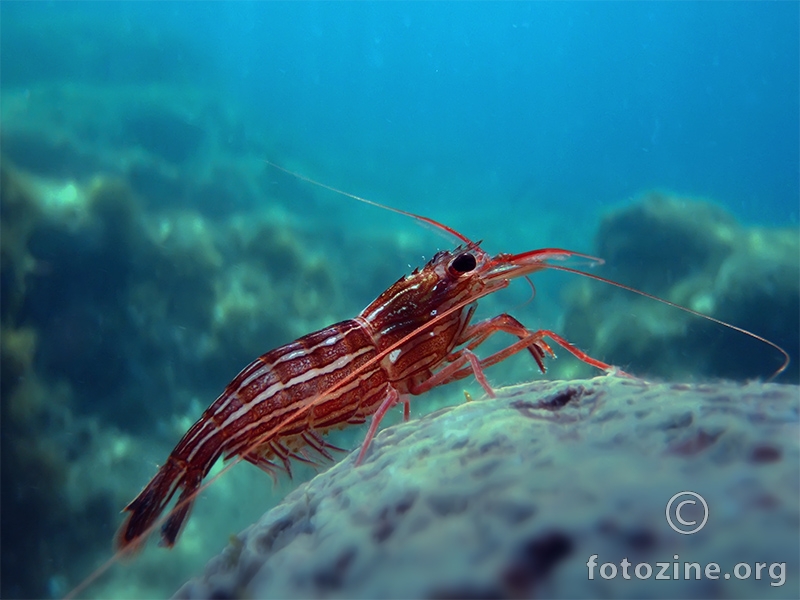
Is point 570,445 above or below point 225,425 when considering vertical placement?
below

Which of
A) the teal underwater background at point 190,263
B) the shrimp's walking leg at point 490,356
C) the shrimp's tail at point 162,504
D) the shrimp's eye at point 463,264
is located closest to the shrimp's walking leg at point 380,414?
the shrimp's walking leg at point 490,356

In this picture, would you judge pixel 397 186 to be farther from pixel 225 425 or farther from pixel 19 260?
pixel 225 425

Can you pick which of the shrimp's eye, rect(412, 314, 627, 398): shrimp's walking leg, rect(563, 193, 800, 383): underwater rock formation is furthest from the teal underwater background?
rect(412, 314, 627, 398): shrimp's walking leg

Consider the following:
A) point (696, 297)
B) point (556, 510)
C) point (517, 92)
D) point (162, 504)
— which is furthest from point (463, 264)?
point (517, 92)

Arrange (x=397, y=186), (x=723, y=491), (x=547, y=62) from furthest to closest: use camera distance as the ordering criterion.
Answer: (x=547, y=62) → (x=397, y=186) → (x=723, y=491)

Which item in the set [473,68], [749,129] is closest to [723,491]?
[473,68]

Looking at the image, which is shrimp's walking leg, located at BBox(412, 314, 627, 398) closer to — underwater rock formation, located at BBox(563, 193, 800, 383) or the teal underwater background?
the teal underwater background
